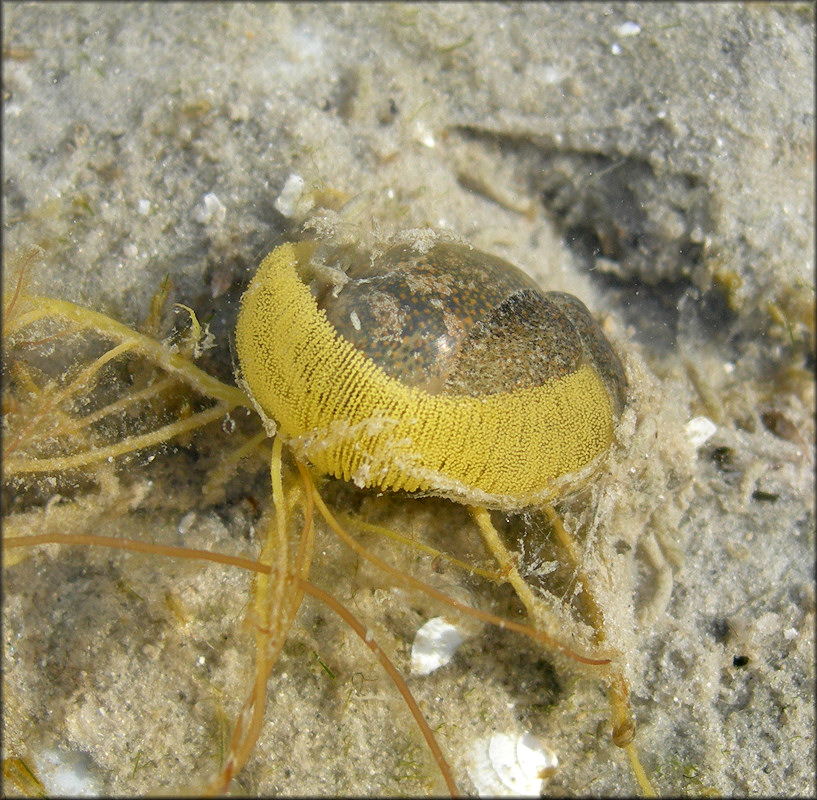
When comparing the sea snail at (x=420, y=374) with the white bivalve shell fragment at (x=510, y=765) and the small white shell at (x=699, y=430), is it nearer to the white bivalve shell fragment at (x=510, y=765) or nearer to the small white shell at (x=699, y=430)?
the small white shell at (x=699, y=430)

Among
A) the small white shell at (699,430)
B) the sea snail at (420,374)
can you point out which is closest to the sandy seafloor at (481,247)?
Result: the small white shell at (699,430)

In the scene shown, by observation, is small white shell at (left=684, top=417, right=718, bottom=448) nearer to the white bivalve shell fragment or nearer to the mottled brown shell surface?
the mottled brown shell surface

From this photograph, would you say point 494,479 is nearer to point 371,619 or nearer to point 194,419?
point 371,619

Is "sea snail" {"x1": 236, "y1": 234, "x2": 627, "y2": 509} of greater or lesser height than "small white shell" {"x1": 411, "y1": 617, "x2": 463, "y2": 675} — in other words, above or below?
above

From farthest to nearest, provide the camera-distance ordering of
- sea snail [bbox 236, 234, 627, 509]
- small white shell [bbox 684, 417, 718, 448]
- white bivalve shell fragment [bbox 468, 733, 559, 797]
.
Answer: small white shell [bbox 684, 417, 718, 448] → white bivalve shell fragment [bbox 468, 733, 559, 797] → sea snail [bbox 236, 234, 627, 509]

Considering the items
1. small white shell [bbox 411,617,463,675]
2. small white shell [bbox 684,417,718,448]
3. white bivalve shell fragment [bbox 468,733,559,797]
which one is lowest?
white bivalve shell fragment [bbox 468,733,559,797]

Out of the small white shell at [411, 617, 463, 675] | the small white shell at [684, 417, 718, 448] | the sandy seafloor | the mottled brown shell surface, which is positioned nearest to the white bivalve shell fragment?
the sandy seafloor

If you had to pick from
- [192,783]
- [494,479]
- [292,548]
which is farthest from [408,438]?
[192,783]

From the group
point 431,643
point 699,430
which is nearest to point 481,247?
point 699,430
